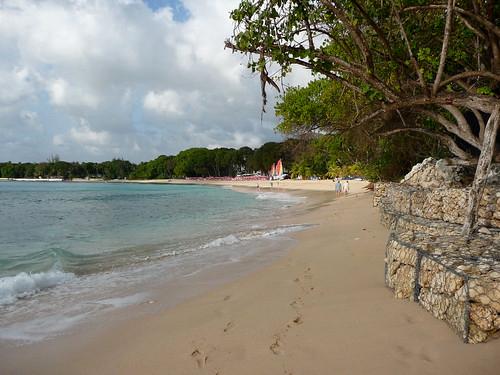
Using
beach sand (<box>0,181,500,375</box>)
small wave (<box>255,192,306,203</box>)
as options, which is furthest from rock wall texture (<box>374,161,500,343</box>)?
small wave (<box>255,192,306,203</box>)

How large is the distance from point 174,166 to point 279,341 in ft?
465

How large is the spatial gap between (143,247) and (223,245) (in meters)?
2.72

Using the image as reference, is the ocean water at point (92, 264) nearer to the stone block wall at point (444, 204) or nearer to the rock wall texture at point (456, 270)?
the stone block wall at point (444, 204)

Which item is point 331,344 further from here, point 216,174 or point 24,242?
point 216,174

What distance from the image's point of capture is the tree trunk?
513 centimetres

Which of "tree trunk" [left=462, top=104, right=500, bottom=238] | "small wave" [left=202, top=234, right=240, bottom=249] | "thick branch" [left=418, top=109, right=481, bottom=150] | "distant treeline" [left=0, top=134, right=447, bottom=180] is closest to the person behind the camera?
"tree trunk" [left=462, top=104, right=500, bottom=238]

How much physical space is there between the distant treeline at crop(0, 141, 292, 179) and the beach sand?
77038mm

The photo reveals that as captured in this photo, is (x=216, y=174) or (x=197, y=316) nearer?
(x=197, y=316)

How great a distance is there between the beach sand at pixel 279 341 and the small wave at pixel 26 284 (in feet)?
8.72

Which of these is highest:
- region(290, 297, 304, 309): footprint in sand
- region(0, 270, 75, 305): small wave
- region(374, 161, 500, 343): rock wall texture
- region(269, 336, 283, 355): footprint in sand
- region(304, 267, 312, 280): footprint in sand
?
region(374, 161, 500, 343): rock wall texture

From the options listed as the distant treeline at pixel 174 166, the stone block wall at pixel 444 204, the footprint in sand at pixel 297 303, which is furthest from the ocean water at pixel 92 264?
the distant treeline at pixel 174 166

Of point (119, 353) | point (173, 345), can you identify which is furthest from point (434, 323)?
point (119, 353)

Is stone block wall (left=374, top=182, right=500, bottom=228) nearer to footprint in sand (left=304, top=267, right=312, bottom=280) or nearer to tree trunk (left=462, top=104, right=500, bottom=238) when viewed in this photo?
tree trunk (left=462, top=104, right=500, bottom=238)

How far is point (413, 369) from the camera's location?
3008mm
